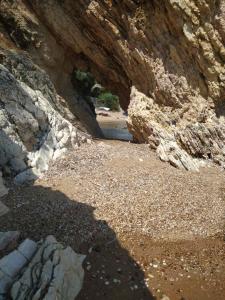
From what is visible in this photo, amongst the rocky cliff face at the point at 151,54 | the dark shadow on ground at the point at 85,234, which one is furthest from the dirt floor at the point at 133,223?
the rocky cliff face at the point at 151,54

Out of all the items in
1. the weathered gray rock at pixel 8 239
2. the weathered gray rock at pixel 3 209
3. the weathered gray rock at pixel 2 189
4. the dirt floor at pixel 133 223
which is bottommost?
the dirt floor at pixel 133 223

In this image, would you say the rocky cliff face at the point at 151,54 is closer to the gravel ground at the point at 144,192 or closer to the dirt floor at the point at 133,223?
the gravel ground at the point at 144,192

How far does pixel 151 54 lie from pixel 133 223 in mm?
11167

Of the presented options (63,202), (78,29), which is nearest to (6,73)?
(78,29)

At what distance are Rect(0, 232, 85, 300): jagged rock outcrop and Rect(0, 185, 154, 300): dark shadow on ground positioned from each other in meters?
0.60

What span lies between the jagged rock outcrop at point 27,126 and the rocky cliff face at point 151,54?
3.74 m

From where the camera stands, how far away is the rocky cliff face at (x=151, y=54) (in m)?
17.5

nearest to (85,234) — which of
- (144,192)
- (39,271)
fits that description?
(39,271)

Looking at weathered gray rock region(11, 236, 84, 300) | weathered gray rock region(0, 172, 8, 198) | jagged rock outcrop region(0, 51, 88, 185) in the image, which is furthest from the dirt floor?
jagged rock outcrop region(0, 51, 88, 185)

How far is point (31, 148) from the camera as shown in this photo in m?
16.1

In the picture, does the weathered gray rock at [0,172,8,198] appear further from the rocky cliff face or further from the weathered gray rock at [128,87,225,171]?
Result: the rocky cliff face

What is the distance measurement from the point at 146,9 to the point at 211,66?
4.91 m

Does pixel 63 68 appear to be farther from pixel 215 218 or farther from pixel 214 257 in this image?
pixel 214 257

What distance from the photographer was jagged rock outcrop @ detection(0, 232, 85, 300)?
7.92m
